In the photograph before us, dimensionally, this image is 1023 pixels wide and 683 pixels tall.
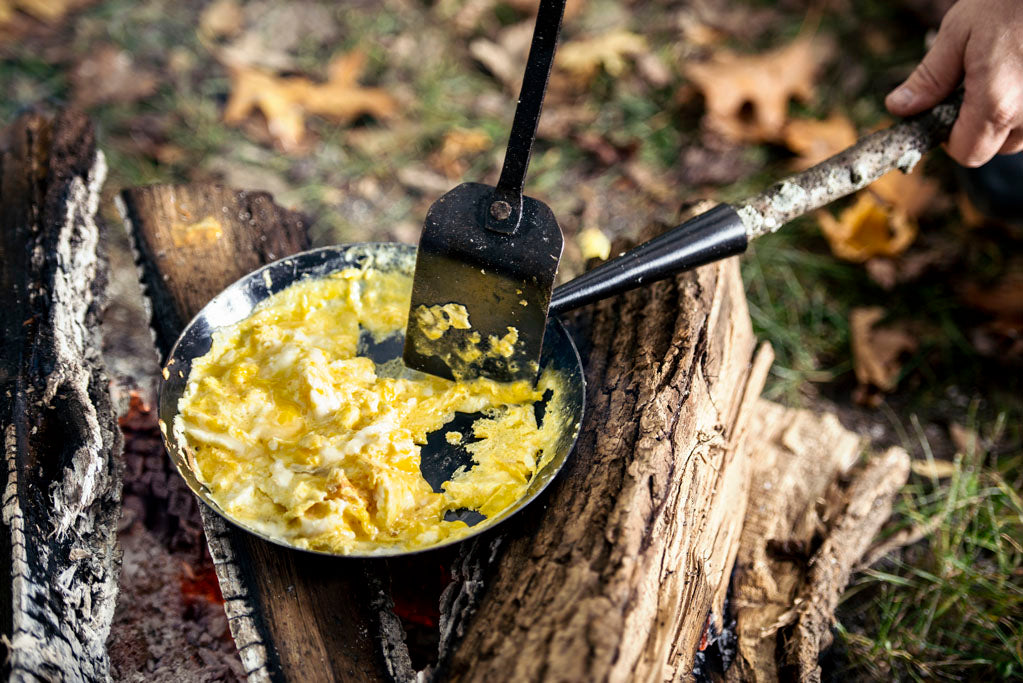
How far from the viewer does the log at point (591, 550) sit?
5.42ft

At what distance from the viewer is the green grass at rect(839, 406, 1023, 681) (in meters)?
2.45

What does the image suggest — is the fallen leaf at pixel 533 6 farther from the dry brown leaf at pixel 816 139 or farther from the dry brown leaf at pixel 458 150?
the dry brown leaf at pixel 816 139

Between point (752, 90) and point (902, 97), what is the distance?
6.05 ft

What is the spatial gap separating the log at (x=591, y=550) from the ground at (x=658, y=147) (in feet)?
2.92

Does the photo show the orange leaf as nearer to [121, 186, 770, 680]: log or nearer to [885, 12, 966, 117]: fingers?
[121, 186, 770, 680]: log

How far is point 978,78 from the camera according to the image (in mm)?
2240

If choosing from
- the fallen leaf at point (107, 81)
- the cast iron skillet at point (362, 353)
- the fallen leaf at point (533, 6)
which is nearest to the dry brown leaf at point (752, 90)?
the fallen leaf at point (533, 6)

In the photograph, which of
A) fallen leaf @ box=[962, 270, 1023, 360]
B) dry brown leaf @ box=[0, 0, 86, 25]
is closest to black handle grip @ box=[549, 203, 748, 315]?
fallen leaf @ box=[962, 270, 1023, 360]

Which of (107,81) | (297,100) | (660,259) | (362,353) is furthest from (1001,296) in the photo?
(107,81)

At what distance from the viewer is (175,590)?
7.46 ft

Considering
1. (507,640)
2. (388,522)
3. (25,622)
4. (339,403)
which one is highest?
(339,403)

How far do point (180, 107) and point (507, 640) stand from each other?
386cm

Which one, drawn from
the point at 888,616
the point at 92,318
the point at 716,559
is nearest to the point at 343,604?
the point at 716,559

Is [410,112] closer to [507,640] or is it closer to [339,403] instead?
[339,403]
